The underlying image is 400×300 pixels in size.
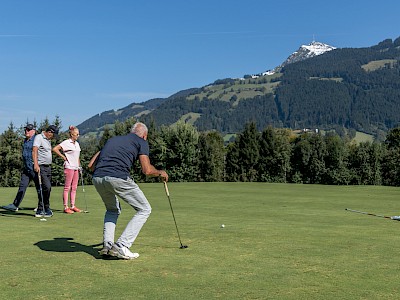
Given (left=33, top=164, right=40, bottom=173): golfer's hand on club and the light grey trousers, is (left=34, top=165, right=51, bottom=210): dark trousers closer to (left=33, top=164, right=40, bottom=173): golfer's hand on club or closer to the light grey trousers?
(left=33, top=164, right=40, bottom=173): golfer's hand on club

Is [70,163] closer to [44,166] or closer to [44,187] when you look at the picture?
[44,166]

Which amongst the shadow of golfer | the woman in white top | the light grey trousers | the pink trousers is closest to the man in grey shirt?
the woman in white top

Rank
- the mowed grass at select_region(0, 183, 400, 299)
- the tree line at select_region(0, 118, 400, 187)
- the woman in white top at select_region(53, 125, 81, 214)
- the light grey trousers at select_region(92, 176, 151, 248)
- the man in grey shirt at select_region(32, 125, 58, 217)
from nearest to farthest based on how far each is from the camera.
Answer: the mowed grass at select_region(0, 183, 400, 299) → the light grey trousers at select_region(92, 176, 151, 248) → the man in grey shirt at select_region(32, 125, 58, 217) → the woman in white top at select_region(53, 125, 81, 214) → the tree line at select_region(0, 118, 400, 187)

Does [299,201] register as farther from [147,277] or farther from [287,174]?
[287,174]

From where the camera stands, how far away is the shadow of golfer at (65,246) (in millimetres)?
7633

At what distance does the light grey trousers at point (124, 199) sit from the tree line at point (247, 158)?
34856mm

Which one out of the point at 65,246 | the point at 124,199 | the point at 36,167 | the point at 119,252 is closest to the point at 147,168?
the point at 124,199

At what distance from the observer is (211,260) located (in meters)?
6.90

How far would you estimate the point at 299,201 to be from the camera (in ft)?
57.3

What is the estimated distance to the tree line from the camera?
1715 inches

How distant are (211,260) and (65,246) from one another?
262 centimetres

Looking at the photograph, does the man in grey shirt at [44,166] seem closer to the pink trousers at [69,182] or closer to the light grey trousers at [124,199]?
the pink trousers at [69,182]

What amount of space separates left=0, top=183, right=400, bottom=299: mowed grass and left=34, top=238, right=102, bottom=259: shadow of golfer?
0.05 ft

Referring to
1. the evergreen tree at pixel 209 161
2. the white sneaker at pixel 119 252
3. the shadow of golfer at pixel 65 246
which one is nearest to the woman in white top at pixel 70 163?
the shadow of golfer at pixel 65 246
